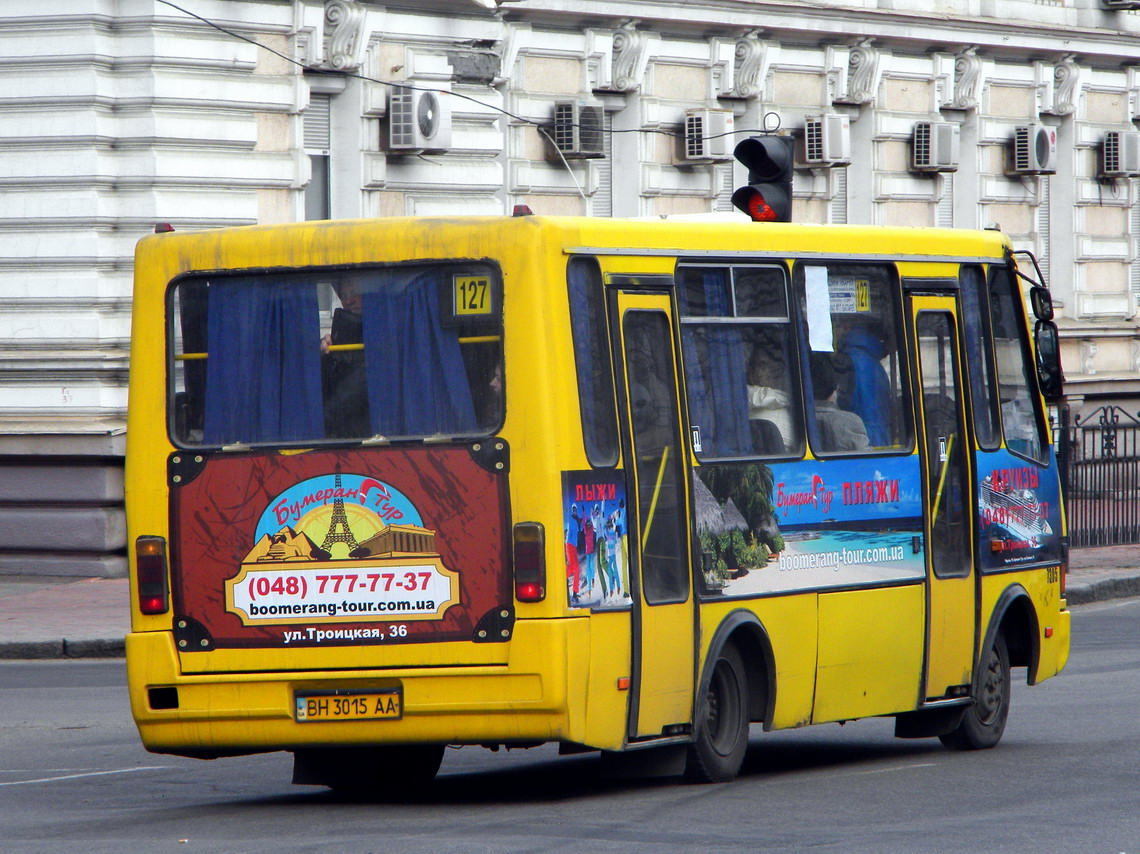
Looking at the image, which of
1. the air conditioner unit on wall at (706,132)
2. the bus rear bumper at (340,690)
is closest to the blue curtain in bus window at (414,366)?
the bus rear bumper at (340,690)

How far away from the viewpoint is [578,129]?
24.3 meters

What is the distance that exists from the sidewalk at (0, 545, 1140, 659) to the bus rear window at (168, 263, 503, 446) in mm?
7438

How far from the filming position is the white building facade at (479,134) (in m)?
19.7

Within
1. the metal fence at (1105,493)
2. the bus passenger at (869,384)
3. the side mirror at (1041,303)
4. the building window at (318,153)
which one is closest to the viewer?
the bus passenger at (869,384)

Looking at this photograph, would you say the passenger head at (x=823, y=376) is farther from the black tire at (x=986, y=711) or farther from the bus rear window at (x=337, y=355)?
the bus rear window at (x=337, y=355)

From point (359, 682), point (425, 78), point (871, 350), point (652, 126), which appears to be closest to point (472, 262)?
point (359, 682)

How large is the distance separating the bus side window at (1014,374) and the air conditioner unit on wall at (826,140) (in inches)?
592

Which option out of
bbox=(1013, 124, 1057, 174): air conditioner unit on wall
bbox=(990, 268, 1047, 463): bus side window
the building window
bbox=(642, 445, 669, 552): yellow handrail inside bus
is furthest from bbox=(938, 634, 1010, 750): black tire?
bbox=(1013, 124, 1057, 174): air conditioner unit on wall

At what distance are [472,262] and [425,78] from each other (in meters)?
13.6

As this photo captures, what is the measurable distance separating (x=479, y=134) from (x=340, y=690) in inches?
565

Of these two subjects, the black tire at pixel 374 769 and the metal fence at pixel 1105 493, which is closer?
the black tire at pixel 374 769

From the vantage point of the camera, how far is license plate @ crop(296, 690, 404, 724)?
897cm

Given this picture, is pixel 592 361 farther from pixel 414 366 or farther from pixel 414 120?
pixel 414 120

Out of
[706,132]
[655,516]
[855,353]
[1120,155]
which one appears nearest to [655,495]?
[655,516]
